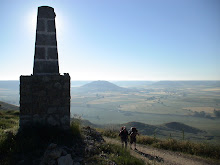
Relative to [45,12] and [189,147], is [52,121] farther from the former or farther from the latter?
[189,147]

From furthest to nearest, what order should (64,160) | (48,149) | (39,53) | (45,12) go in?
1. (45,12)
2. (39,53)
3. (48,149)
4. (64,160)

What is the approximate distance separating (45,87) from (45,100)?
1.70 feet

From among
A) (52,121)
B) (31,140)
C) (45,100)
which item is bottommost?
(31,140)

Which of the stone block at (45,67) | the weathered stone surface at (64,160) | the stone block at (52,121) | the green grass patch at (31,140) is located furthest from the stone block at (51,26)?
the weathered stone surface at (64,160)

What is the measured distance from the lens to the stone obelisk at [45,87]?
6.00 meters

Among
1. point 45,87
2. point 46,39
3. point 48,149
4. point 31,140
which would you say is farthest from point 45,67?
point 48,149

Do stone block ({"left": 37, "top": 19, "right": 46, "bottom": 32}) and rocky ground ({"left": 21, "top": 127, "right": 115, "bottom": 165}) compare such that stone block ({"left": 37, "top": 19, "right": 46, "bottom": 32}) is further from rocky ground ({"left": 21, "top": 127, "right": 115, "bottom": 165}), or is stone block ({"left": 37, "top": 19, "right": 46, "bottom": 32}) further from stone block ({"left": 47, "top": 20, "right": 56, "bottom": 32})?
rocky ground ({"left": 21, "top": 127, "right": 115, "bottom": 165})

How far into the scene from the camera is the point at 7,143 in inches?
194

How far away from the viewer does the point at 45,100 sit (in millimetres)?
6156

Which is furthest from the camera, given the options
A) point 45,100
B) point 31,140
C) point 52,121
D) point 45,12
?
point 45,12

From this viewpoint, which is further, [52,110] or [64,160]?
[52,110]

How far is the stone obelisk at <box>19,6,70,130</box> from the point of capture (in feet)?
19.7

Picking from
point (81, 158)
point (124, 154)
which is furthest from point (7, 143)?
point (124, 154)

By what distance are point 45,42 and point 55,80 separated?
1749 mm
